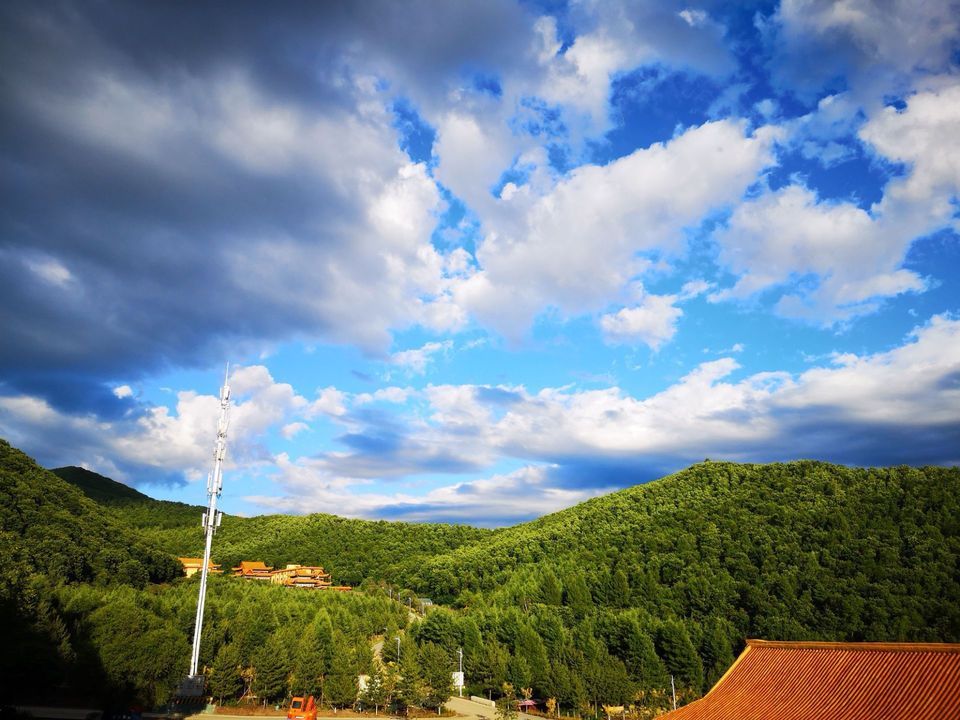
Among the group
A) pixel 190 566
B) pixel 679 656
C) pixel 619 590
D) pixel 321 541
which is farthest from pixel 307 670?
pixel 321 541

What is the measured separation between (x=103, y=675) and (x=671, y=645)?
61.3 m

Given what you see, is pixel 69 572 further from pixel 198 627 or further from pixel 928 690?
pixel 928 690

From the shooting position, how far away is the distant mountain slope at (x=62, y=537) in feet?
277

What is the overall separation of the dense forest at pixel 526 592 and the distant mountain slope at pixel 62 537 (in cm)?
38

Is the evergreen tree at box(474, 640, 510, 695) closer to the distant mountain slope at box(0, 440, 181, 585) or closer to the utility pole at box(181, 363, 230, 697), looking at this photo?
the utility pole at box(181, 363, 230, 697)

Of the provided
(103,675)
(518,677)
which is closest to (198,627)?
(103,675)

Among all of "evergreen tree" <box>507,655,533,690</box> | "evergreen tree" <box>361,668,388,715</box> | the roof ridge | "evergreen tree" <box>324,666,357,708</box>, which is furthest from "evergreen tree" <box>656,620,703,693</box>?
the roof ridge

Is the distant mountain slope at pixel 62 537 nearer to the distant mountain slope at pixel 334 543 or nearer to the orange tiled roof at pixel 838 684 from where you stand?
the distant mountain slope at pixel 334 543

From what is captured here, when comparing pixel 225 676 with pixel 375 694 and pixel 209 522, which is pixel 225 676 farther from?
pixel 209 522

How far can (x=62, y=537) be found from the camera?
89.2m

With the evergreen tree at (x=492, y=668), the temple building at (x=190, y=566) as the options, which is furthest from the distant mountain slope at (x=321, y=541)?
the evergreen tree at (x=492, y=668)

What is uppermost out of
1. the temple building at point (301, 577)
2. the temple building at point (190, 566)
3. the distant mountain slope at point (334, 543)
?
the distant mountain slope at point (334, 543)

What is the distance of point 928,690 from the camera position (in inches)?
811

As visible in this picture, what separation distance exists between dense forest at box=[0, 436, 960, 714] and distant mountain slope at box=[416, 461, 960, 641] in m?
0.42
